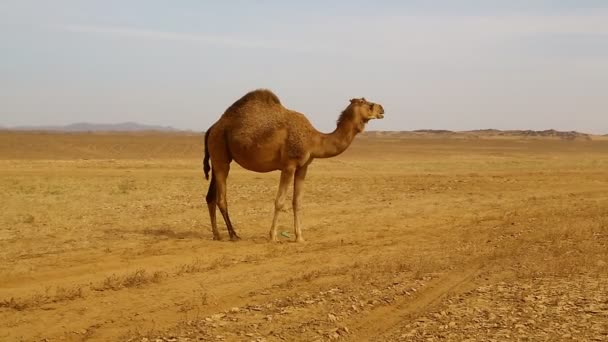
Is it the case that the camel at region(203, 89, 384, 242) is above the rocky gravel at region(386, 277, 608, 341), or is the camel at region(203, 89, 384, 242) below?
above

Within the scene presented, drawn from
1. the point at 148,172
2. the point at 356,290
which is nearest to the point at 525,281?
the point at 356,290

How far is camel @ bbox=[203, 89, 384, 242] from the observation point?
1217 cm

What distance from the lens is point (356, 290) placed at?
26.0ft

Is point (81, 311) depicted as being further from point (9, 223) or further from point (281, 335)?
point (9, 223)

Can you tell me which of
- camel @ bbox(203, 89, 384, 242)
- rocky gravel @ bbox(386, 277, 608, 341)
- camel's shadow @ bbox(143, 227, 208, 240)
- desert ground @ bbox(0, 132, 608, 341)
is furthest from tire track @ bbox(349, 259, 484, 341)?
camel's shadow @ bbox(143, 227, 208, 240)

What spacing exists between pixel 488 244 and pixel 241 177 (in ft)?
55.1

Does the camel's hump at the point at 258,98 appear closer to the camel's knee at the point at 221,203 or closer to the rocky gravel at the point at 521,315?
the camel's knee at the point at 221,203

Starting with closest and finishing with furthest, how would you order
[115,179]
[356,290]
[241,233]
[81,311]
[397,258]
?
[81,311] → [356,290] → [397,258] → [241,233] → [115,179]

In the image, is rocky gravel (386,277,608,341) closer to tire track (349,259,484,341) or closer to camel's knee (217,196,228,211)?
tire track (349,259,484,341)

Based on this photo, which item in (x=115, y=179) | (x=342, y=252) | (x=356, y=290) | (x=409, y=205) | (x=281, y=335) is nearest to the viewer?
(x=281, y=335)

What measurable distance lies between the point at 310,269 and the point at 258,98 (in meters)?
4.45

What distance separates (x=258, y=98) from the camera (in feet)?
41.4

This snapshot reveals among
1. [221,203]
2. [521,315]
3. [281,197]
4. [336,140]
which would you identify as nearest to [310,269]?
[281,197]

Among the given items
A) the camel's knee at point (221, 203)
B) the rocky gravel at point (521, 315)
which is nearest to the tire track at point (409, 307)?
the rocky gravel at point (521, 315)
